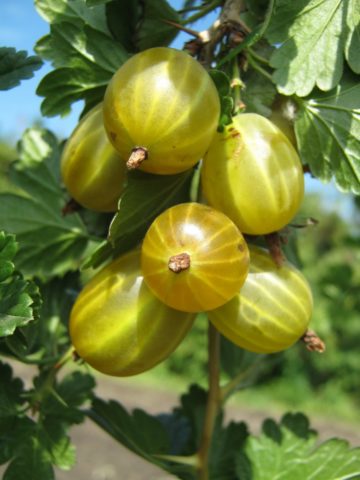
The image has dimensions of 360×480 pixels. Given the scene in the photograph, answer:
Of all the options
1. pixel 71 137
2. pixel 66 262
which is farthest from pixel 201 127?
pixel 66 262

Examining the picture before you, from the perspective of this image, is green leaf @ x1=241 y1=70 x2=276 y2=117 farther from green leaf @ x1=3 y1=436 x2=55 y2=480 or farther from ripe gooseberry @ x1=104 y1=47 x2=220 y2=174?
green leaf @ x1=3 y1=436 x2=55 y2=480

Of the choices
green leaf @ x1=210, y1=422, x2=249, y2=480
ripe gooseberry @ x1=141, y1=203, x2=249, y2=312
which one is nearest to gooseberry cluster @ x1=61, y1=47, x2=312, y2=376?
ripe gooseberry @ x1=141, y1=203, x2=249, y2=312

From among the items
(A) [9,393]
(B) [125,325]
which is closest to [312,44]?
(B) [125,325]

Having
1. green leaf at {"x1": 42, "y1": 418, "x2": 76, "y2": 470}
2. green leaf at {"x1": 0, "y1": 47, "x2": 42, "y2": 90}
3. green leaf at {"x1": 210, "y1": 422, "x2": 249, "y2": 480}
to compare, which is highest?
green leaf at {"x1": 0, "y1": 47, "x2": 42, "y2": 90}

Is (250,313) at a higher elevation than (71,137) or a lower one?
lower

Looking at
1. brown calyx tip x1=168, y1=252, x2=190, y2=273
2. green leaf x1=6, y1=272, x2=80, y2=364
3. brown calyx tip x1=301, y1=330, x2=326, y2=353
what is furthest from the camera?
green leaf x1=6, y1=272, x2=80, y2=364

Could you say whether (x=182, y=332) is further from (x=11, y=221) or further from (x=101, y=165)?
(x=11, y=221)

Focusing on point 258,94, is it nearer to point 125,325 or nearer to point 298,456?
point 125,325
